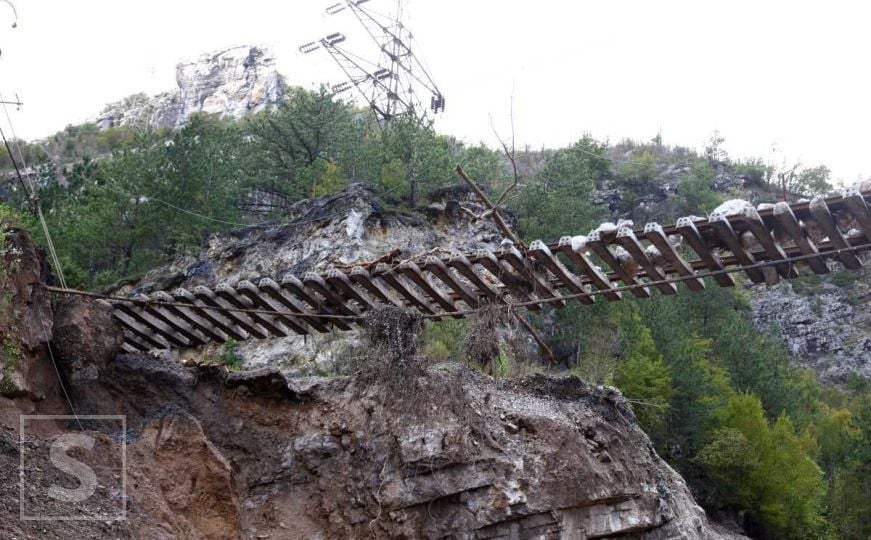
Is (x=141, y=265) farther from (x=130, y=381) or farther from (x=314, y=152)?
(x=130, y=381)

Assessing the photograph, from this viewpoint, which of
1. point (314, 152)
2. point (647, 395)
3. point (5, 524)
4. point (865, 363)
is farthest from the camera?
point (865, 363)

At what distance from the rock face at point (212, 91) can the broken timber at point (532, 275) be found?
51842 millimetres

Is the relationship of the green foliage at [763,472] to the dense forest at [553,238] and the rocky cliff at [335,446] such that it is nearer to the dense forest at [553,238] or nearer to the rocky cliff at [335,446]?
the dense forest at [553,238]

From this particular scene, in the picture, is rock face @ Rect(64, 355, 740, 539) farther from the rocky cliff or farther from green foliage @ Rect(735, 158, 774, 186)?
green foliage @ Rect(735, 158, 774, 186)

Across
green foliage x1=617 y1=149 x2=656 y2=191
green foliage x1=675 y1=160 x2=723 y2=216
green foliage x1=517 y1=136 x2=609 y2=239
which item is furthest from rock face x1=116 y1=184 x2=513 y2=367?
green foliage x1=617 y1=149 x2=656 y2=191

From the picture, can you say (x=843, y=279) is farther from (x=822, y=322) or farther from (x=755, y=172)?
(x=755, y=172)

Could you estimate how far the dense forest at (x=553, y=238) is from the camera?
17.5 m

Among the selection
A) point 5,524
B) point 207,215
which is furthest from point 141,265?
point 5,524

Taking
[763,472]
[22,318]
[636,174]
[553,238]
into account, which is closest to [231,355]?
[22,318]

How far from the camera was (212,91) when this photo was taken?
218ft

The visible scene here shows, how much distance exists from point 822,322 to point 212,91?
4954 centimetres

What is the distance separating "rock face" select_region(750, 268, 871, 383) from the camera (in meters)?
34.7

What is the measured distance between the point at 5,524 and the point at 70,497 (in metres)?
0.68

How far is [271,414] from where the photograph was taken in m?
8.05
